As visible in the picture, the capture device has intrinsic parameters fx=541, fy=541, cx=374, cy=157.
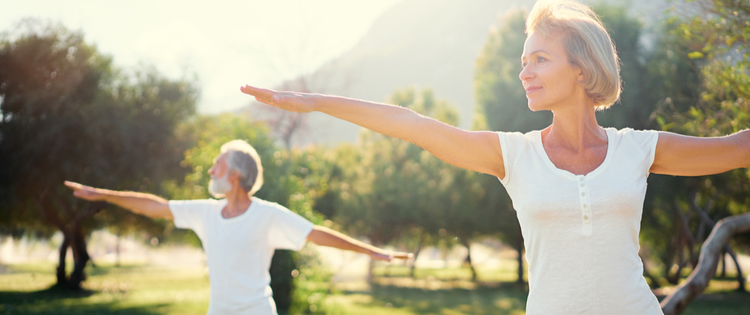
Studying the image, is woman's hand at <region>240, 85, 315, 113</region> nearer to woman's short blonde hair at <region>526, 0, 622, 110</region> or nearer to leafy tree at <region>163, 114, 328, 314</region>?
woman's short blonde hair at <region>526, 0, 622, 110</region>

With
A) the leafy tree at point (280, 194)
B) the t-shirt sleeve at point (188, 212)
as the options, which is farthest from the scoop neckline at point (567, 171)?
the leafy tree at point (280, 194)

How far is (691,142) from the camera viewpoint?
2.17 metres

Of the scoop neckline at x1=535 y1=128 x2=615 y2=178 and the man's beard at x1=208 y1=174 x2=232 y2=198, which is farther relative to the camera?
the man's beard at x1=208 y1=174 x2=232 y2=198

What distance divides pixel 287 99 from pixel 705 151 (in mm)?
1668

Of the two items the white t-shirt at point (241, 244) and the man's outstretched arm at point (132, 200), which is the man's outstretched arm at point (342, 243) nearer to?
the white t-shirt at point (241, 244)

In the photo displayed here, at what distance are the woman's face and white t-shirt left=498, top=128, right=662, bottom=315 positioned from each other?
0.30 meters

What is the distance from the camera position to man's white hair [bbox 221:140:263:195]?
4930 millimetres

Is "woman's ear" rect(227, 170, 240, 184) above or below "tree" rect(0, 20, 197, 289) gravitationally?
below

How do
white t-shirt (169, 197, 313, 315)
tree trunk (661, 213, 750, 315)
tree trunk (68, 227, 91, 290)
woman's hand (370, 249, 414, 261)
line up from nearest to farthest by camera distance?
woman's hand (370, 249, 414, 261)
white t-shirt (169, 197, 313, 315)
tree trunk (661, 213, 750, 315)
tree trunk (68, 227, 91, 290)

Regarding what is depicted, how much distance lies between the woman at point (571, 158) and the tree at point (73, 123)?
21.4 m

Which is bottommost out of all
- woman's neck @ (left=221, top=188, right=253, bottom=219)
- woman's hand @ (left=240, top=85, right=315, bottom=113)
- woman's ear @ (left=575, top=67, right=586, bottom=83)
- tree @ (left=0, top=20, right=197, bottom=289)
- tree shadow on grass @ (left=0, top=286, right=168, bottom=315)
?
tree shadow on grass @ (left=0, top=286, right=168, bottom=315)

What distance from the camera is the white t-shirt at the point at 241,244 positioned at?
4.34 m

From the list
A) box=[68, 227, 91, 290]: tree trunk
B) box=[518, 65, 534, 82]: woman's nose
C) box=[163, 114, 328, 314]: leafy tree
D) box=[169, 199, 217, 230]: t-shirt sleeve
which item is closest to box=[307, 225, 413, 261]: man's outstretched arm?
box=[169, 199, 217, 230]: t-shirt sleeve

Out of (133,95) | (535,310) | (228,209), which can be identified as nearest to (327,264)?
(228,209)
